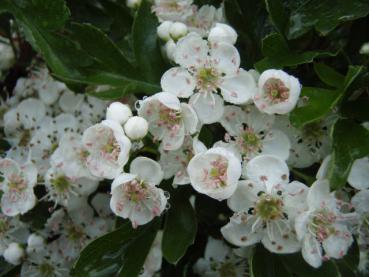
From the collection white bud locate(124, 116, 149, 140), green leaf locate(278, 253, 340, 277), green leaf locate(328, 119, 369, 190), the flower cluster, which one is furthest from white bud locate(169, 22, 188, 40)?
green leaf locate(278, 253, 340, 277)

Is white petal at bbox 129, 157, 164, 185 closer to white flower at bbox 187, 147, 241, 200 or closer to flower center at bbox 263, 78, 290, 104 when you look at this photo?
white flower at bbox 187, 147, 241, 200

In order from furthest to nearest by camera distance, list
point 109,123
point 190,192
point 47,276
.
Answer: point 47,276, point 190,192, point 109,123

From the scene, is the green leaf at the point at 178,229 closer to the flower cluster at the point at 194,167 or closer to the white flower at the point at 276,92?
the flower cluster at the point at 194,167

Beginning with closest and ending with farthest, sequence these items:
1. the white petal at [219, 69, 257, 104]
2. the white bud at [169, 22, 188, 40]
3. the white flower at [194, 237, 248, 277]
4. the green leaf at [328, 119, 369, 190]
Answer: the green leaf at [328, 119, 369, 190] → the white petal at [219, 69, 257, 104] → the white bud at [169, 22, 188, 40] → the white flower at [194, 237, 248, 277]

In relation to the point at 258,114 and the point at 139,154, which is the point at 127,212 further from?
the point at 258,114

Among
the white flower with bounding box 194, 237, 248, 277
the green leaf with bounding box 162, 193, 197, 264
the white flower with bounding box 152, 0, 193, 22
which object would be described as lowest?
the white flower with bounding box 194, 237, 248, 277

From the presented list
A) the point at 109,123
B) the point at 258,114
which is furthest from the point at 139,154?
the point at 258,114
